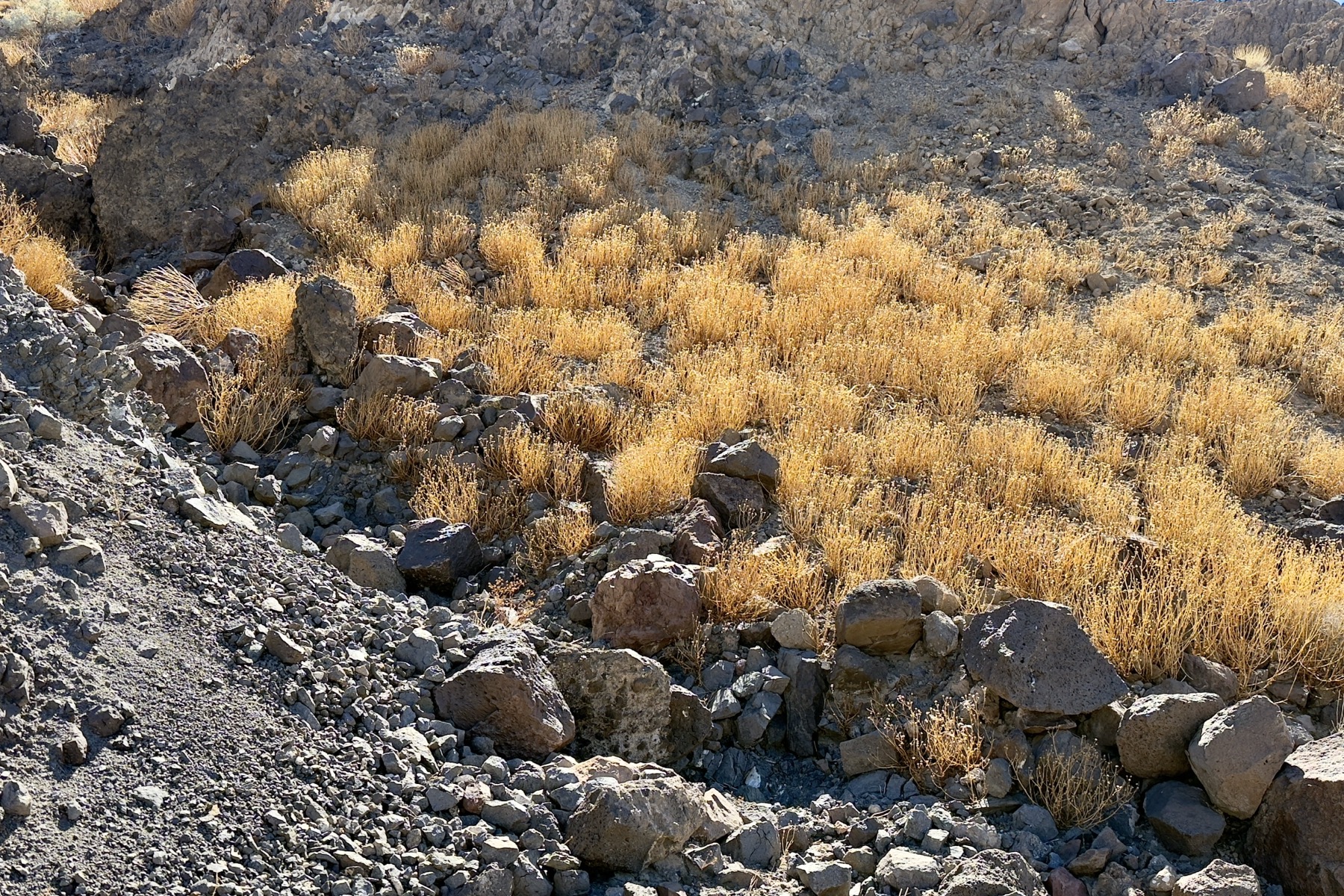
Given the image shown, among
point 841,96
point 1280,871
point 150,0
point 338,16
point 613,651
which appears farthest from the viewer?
point 150,0

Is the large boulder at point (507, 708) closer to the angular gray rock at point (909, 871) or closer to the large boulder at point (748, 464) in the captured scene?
the angular gray rock at point (909, 871)

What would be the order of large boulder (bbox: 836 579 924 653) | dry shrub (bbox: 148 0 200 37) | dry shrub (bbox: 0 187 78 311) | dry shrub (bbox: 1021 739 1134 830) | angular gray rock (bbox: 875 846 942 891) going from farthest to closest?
dry shrub (bbox: 148 0 200 37)
dry shrub (bbox: 0 187 78 311)
large boulder (bbox: 836 579 924 653)
dry shrub (bbox: 1021 739 1134 830)
angular gray rock (bbox: 875 846 942 891)

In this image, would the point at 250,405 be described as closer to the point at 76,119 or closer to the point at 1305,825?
the point at 1305,825

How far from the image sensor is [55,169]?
1066cm

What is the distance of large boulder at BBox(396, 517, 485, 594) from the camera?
231 inches

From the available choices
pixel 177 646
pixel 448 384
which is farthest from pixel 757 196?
pixel 177 646

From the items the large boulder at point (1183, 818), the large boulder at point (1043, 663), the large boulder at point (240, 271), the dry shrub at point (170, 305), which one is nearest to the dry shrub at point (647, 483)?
the large boulder at point (1043, 663)

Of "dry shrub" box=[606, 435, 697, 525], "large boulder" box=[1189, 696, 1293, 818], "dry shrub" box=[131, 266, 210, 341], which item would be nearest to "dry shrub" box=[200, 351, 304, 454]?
"dry shrub" box=[131, 266, 210, 341]

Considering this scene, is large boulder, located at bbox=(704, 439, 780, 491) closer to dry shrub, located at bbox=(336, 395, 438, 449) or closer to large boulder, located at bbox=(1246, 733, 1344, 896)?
dry shrub, located at bbox=(336, 395, 438, 449)

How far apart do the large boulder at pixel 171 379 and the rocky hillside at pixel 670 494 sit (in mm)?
25

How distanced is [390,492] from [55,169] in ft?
22.6

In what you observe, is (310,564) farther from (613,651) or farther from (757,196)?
(757,196)

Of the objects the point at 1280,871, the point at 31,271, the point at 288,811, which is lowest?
the point at 1280,871

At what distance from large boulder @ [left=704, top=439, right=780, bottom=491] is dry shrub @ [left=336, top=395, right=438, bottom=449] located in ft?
6.70
